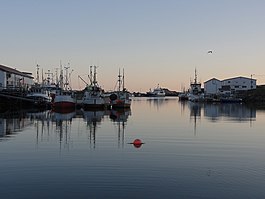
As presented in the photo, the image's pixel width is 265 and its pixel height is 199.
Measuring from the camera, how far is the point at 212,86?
15875 cm

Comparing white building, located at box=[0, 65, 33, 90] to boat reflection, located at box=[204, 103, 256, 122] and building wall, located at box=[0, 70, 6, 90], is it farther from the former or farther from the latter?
boat reflection, located at box=[204, 103, 256, 122]

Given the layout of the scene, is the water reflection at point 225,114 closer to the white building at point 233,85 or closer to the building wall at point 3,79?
the building wall at point 3,79

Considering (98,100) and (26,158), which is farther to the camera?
(98,100)

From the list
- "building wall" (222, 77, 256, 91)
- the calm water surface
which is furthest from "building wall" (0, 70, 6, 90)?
"building wall" (222, 77, 256, 91)

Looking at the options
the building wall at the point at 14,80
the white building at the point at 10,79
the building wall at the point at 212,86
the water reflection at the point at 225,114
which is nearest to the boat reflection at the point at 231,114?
the water reflection at the point at 225,114

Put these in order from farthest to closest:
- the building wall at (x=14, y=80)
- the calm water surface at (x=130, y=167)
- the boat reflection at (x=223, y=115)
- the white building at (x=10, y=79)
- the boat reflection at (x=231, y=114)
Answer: the building wall at (x=14, y=80)
the white building at (x=10, y=79)
the boat reflection at (x=231, y=114)
the boat reflection at (x=223, y=115)
the calm water surface at (x=130, y=167)

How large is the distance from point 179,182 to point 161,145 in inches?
363

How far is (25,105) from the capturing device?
72.3 meters

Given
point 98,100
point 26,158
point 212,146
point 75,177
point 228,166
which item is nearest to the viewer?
point 75,177

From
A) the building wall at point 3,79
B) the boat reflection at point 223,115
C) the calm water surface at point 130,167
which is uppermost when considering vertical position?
the building wall at point 3,79

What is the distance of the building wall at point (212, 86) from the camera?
155750 mm

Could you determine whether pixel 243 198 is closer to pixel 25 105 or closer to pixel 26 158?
pixel 26 158

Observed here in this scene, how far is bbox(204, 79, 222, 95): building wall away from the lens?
511 ft

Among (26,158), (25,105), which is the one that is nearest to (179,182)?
(26,158)
